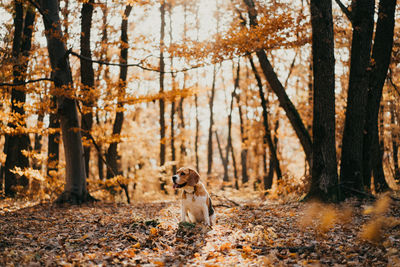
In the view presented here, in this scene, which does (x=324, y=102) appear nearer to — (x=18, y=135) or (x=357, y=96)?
(x=357, y=96)

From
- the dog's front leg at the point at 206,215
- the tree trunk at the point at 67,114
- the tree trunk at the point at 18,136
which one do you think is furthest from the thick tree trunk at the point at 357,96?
the tree trunk at the point at 18,136

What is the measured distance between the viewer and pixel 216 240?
5.24 meters

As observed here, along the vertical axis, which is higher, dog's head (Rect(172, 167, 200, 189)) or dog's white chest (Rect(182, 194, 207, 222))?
dog's head (Rect(172, 167, 200, 189))

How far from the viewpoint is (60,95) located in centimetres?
892

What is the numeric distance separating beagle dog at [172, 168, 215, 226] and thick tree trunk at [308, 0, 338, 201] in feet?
12.0

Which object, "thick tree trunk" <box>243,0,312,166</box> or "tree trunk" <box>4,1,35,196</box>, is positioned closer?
"thick tree trunk" <box>243,0,312,166</box>

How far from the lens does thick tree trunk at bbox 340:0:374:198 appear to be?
28.1ft

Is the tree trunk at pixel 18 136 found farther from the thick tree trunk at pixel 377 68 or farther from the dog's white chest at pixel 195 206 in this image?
the thick tree trunk at pixel 377 68

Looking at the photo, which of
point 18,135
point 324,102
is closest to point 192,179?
point 324,102

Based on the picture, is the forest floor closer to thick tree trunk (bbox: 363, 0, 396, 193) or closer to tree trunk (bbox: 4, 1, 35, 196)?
thick tree trunk (bbox: 363, 0, 396, 193)

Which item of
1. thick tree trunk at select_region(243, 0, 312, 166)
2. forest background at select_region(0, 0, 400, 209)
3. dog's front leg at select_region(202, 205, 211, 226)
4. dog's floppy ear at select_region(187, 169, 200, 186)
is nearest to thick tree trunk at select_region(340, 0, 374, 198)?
forest background at select_region(0, 0, 400, 209)

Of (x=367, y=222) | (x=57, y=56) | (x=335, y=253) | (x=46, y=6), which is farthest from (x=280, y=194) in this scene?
(x=46, y=6)

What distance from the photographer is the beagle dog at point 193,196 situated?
18.8ft

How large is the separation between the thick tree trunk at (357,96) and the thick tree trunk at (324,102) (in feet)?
2.63
